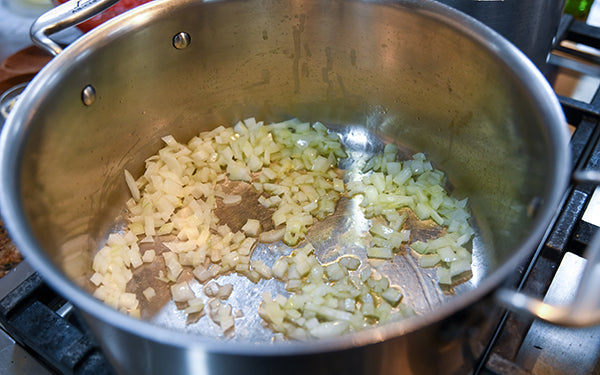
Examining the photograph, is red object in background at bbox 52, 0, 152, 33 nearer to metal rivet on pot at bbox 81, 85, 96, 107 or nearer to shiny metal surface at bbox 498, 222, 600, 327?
metal rivet on pot at bbox 81, 85, 96, 107

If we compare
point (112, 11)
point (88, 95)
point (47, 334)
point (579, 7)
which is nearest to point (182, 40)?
point (88, 95)

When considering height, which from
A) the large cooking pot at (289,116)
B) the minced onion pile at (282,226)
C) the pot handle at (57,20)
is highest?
the pot handle at (57,20)

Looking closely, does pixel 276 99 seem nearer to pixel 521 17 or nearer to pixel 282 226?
pixel 282 226

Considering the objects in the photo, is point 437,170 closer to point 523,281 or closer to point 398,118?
point 398,118

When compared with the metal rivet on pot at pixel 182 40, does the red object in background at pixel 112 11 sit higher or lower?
lower

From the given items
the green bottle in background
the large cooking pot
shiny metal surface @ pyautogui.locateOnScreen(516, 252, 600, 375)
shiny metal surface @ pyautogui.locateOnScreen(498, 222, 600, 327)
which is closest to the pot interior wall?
the large cooking pot

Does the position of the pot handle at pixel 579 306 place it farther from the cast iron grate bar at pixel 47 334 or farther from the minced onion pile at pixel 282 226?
the cast iron grate bar at pixel 47 334

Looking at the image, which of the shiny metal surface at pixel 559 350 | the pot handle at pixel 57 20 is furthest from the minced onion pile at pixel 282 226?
the pot handle at pixel 57 20
